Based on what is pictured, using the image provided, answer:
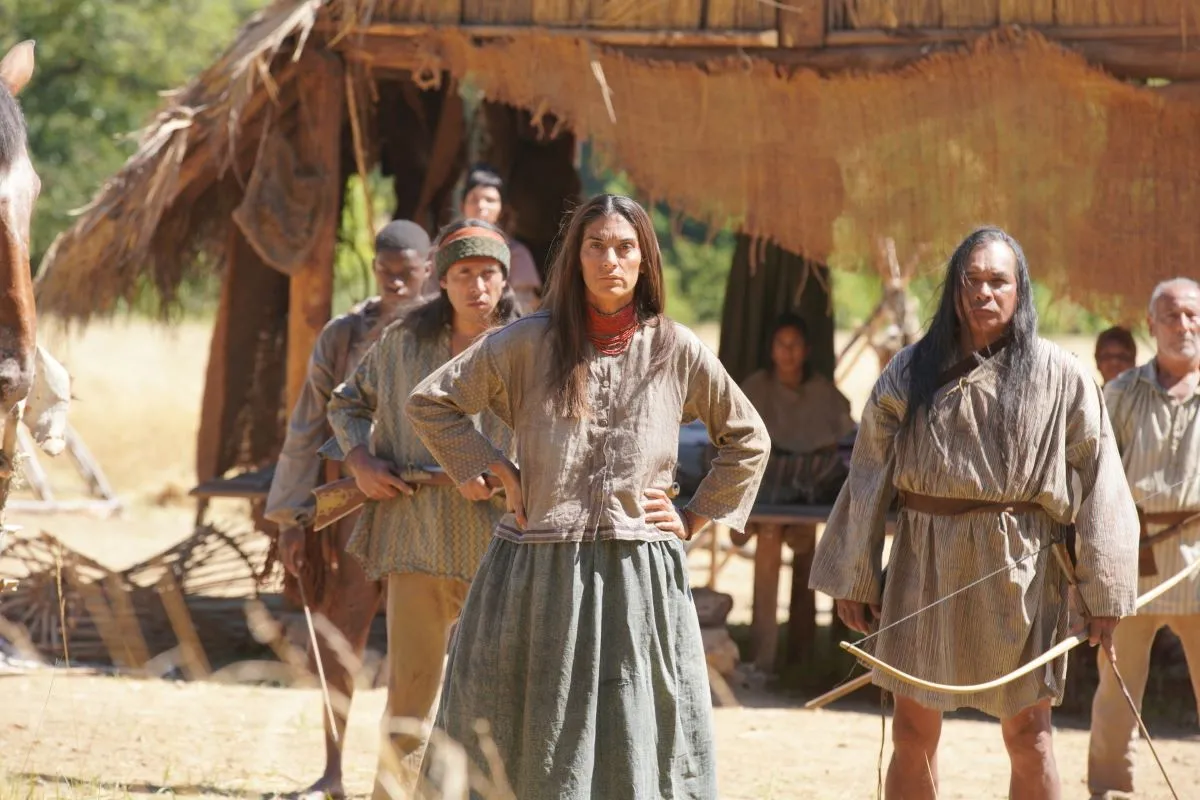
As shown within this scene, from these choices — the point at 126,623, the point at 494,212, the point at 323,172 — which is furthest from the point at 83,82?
the point at 494,212

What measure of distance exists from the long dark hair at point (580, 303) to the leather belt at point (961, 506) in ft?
Answer: 3.00

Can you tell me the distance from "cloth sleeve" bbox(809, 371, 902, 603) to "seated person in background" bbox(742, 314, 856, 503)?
13.6 feet

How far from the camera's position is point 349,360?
18.1 feet

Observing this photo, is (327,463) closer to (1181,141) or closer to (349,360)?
(349,360)

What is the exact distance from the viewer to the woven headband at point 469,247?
189 inches

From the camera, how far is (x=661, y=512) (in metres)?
3.90

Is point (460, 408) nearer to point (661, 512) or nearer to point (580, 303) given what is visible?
point (580, 303)

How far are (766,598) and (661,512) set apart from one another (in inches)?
190

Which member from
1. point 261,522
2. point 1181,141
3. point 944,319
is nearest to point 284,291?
point 261,522

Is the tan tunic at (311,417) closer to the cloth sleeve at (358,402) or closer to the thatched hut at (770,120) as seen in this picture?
the cloth sleeve at (358,402)

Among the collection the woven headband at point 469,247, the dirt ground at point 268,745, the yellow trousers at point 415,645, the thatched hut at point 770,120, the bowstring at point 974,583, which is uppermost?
the thatched hut at point 770,120

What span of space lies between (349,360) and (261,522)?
3593 mm

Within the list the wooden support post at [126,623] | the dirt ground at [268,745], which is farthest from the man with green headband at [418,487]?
the wooden support post at [126,623]

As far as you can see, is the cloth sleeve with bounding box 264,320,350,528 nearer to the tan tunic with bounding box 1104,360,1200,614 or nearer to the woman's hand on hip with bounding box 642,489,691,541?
the woman's hand on hip with bounding box 642,489,691,541
